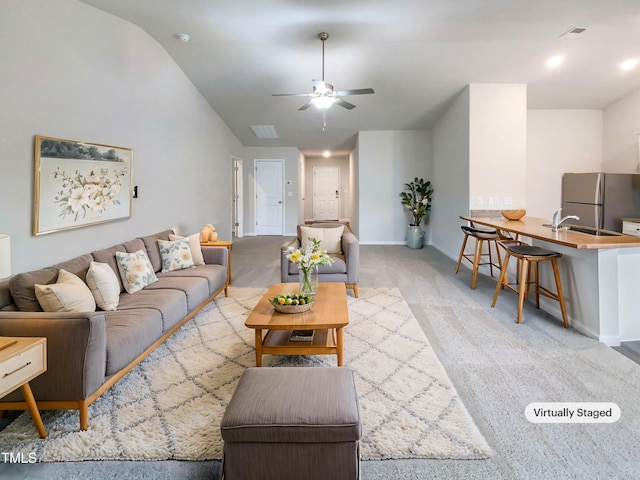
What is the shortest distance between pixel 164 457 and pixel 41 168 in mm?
2280

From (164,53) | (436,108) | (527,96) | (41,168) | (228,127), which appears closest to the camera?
(41,168)

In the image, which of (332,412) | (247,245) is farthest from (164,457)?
(247,245)

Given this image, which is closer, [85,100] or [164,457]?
[164,457]

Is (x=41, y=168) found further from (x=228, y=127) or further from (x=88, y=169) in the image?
(x=228, y=127)

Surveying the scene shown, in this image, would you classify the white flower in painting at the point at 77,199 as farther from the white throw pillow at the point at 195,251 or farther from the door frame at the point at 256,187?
the door frame at the point at 256,187

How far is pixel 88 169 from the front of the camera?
3.25 metres

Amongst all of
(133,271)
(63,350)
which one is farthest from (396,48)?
(63,350)

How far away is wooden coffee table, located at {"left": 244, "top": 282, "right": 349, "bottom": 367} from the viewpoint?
2.40m

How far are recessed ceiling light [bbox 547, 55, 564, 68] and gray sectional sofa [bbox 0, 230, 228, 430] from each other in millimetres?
5185

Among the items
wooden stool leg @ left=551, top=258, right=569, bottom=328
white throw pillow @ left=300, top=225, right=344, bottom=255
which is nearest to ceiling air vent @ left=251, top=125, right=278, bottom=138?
white throw pillow @ left=300, top=225, right=344, bottom=255

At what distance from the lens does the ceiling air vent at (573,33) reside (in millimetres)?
4078

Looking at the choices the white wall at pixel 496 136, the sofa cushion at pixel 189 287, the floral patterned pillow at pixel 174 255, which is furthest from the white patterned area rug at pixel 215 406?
the white wall at pixel 496 136

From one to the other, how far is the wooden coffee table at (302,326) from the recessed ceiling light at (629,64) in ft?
17.3

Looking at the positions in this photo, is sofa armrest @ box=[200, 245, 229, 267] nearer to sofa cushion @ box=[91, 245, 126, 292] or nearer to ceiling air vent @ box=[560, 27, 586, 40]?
sofa cushion @ box=[91, 245, 126, 292]
